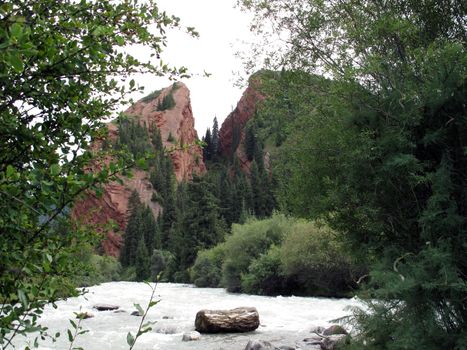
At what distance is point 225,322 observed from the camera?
1666 cm

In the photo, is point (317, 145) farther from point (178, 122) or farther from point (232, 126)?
point (232, 126)

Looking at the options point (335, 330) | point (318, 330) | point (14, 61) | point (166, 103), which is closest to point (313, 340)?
point (335, 330)

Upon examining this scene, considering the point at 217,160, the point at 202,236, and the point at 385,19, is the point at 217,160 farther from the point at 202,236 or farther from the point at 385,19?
the point at 385,19

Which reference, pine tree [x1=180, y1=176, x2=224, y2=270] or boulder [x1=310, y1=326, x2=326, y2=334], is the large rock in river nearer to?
boulder [x1=310, y1=326, x2=326, y2=334]

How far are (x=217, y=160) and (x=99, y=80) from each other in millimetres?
147032

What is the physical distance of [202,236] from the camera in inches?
2345

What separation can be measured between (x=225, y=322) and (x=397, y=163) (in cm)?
1184

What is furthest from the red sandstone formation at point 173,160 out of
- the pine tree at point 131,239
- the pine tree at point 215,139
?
the pine tree at point 215,139

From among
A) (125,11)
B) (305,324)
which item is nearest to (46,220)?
(125,11)

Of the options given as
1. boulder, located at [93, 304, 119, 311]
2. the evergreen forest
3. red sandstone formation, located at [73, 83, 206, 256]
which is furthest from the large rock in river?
red sandstone formation, located at [73, 83, 206, 256]

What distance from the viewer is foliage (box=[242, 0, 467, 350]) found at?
6.05 meters

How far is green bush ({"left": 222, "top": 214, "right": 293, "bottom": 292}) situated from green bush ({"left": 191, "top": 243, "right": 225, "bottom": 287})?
6127 millimetres

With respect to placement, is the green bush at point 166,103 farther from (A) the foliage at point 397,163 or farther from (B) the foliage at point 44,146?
(B) the foliage at point 44,146

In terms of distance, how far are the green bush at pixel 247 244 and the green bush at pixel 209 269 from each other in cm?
613
